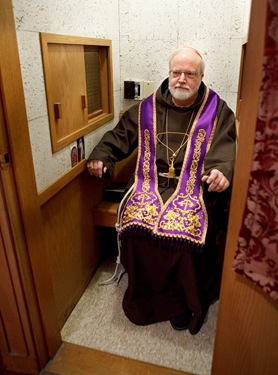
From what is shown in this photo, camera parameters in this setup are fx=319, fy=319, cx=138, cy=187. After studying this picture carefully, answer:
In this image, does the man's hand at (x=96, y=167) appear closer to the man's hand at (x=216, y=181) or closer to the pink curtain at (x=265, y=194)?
the man's hand at (x=216, y=181)

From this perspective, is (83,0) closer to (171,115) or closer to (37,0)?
(37,0)

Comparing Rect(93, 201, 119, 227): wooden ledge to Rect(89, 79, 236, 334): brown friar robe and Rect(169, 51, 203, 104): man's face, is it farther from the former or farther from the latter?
Rect(169, 51, 203, 104): man's face

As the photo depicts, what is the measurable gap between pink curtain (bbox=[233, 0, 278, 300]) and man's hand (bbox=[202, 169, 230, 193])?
68 cm

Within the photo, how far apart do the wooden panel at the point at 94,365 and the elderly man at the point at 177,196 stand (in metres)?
0.25

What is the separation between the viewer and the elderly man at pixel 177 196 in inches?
62.0

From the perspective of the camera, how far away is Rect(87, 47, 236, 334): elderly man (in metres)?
1.57

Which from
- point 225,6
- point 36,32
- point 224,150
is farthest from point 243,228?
point 225,6

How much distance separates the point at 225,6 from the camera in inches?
76.1

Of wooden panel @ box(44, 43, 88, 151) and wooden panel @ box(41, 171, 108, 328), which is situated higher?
wooden panel @ box(44, 43, 88, 151)

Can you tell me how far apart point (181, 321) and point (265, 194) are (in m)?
1.15

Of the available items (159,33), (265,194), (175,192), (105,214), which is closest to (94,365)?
(105,214)

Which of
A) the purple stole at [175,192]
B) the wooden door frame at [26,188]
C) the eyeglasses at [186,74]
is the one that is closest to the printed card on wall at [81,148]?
the purple stole at [175,192]

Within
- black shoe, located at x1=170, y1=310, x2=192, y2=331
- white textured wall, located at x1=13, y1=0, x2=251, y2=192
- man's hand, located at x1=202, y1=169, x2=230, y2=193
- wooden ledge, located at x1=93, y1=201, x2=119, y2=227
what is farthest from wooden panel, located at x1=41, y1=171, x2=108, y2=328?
man's hand, located at x1=202, y1=169, x2=230, y2=193

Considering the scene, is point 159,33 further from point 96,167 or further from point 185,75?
point 96,167
